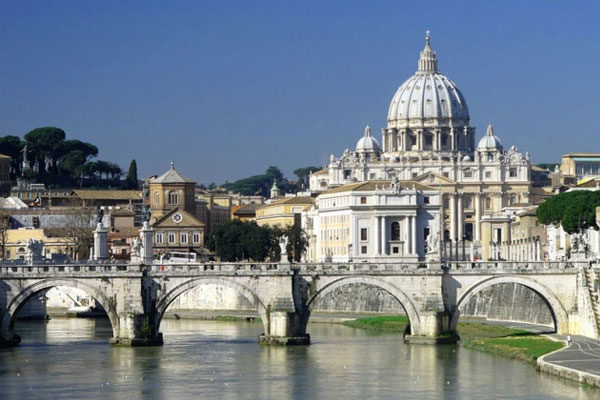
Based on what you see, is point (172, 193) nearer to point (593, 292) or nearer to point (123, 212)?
point (123, 212)

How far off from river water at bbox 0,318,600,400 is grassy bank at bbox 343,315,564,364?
2.60ft

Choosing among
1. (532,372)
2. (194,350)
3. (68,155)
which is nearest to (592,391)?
(532,372)

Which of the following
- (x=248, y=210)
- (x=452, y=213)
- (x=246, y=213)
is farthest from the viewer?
(x=248, y=210)

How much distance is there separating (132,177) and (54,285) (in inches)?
4638

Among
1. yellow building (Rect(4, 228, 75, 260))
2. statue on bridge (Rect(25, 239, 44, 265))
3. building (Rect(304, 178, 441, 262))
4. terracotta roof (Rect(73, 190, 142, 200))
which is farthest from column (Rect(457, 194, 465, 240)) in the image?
statue on bridge (Rect(25, 239, 44, 265))

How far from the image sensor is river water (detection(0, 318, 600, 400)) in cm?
6028

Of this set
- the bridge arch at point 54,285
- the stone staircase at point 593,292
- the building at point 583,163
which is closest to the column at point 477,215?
the building at point 583,163

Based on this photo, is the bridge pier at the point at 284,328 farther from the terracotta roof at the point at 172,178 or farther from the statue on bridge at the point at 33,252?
the terracotta roof at the point at 172,178

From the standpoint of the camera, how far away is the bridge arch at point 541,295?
73.5 meters

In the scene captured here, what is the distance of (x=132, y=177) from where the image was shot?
193250mm

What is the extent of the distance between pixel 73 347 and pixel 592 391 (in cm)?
2856

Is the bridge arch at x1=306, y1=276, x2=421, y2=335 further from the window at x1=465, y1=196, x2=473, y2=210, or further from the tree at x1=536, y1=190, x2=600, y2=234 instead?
the window at x1=465, y1=196, x2=473, y2=210

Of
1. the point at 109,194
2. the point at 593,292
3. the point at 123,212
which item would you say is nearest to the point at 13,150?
the point at 109,194

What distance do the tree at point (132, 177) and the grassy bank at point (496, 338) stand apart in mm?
101960
